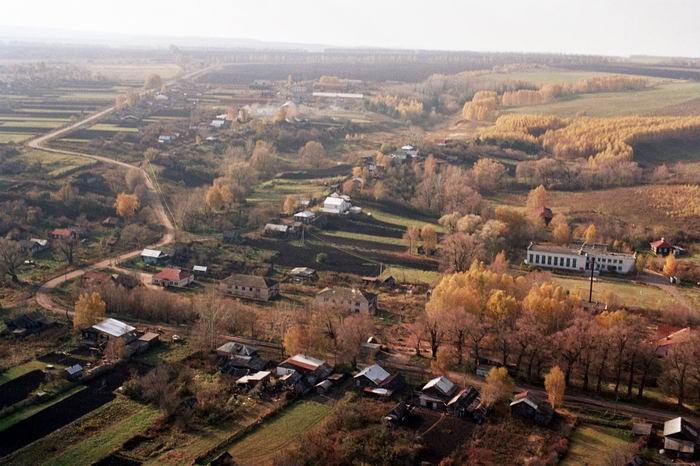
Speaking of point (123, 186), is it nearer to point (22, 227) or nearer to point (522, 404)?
point (22, 227)

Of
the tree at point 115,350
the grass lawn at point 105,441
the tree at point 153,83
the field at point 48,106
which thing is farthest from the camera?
the tree at point 153,83

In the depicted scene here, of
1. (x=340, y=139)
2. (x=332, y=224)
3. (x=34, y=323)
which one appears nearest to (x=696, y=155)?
(x=340, y=139)

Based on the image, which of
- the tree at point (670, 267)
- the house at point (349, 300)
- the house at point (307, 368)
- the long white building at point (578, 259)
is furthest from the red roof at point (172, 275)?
the tree at point (670, 267)

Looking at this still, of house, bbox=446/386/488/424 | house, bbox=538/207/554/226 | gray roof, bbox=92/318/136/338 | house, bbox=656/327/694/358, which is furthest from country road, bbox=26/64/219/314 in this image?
house, bbox=656/327/694/358

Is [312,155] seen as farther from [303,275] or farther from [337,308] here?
[337,308]

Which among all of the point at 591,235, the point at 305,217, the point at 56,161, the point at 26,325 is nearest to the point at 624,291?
the point at 591,235

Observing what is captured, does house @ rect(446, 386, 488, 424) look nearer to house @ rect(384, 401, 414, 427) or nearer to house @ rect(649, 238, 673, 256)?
house @ rect(384, 401, 414, 427)

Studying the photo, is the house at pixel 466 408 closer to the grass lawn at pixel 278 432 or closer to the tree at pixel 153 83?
the grass lawn at pixel 278 432
